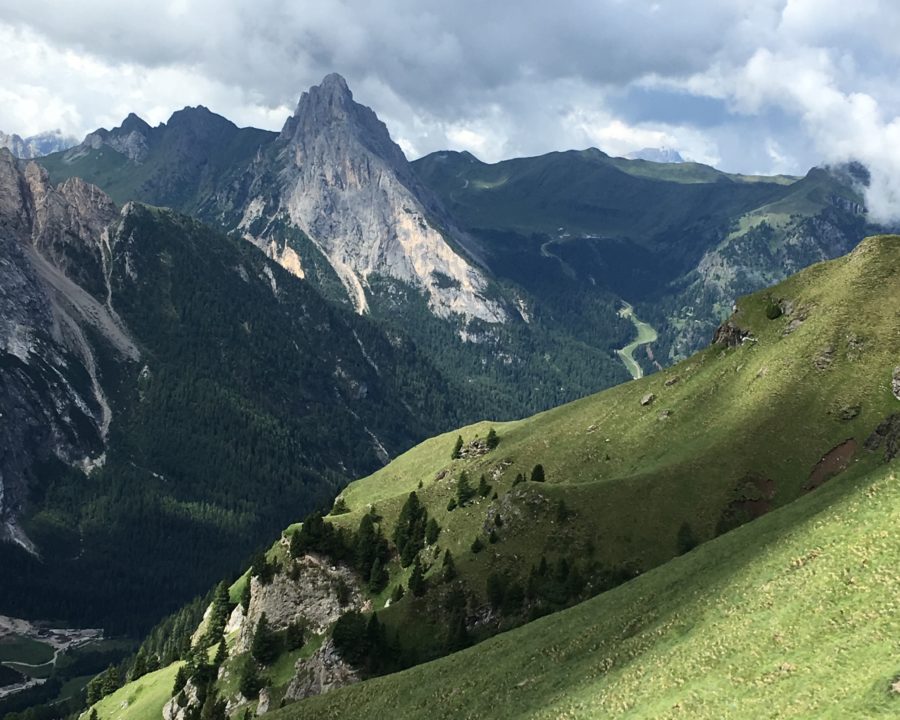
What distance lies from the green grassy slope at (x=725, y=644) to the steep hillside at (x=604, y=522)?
50 centimetres

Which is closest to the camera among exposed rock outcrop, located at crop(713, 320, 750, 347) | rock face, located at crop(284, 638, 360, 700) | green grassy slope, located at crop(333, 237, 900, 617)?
rock face, located at crop(284, 638, 360, 700)

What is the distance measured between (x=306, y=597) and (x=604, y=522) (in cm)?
5057

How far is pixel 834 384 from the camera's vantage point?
117 metres

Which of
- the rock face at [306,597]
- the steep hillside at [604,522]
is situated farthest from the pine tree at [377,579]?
the rock face at [306,597]

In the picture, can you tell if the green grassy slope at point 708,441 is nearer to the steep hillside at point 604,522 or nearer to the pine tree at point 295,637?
the steep hillside at point 604,522

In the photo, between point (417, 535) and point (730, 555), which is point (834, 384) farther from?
point (417, 535)

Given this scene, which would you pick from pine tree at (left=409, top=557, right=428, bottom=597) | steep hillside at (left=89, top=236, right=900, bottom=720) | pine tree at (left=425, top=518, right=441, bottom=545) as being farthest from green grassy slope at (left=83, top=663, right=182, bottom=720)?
pine tree at (left=409, top=557, right=428, bottom=597)

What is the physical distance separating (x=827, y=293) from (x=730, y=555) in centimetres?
8213

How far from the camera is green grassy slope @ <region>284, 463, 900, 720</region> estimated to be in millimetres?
45562

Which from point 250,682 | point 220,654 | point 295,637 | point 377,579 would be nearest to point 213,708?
point 250,682

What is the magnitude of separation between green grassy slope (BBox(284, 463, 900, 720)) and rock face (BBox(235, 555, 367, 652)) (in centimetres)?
3744

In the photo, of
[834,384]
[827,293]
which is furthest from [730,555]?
[827,293]

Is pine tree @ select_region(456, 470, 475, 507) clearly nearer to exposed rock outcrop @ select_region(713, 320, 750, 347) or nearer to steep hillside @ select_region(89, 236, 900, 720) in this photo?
steep hillside @ select_region(89, 236, 900, 720)

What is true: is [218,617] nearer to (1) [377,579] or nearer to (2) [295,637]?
(2) [295,637]
